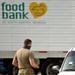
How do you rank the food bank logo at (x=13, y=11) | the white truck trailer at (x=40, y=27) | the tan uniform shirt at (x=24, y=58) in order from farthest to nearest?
Answer: 1. the food bank logo at (x=13, y=11)
2. the white truck trailer at (x=40, y=27)
3. the tan uniform shirt at (x=24, y=58)

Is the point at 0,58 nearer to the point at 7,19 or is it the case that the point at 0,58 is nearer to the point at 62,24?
the point at 7,19

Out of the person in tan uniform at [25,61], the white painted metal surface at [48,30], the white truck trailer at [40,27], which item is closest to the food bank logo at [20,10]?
the white truck trailer at [40,27]

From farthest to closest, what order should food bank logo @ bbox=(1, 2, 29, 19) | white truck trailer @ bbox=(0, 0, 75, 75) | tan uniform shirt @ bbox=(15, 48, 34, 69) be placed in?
food bank logo @ bbox=(1, 2, 29, 19) < white truck trailer @ bbox=(0, 0, 75, 75) < tan uniform shirt @ bbox=(15, 48, 34, 69)

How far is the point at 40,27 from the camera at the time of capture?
14.2 meters

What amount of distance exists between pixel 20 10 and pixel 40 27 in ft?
3.25

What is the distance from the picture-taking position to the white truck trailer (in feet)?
46.4

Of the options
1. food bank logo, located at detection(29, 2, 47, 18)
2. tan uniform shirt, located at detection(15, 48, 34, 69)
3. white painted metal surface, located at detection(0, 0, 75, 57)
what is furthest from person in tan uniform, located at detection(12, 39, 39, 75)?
food bank logo, located at detection(29, 2, 47, 18)

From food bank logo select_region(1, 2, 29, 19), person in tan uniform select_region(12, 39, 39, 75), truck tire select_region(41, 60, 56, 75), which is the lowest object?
truck tire select_region(41, 60, 56, 75)

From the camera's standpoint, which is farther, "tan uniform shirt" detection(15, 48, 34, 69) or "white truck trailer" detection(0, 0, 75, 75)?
"white truck trailer" detection(0, 0, 75, 75)

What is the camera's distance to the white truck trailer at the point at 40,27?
1413cm

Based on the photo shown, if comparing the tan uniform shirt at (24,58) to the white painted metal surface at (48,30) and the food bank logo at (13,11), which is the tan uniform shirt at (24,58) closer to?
the white painted metal surface at (48,30)

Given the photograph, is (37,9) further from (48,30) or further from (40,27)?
(48,30)

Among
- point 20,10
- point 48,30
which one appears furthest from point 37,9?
point 48,30

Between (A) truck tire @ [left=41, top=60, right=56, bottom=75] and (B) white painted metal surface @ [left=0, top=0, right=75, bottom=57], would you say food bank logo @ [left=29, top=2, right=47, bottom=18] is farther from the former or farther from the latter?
(A) truck tire @ [left=41, top=60, right=56, bottom=75]
